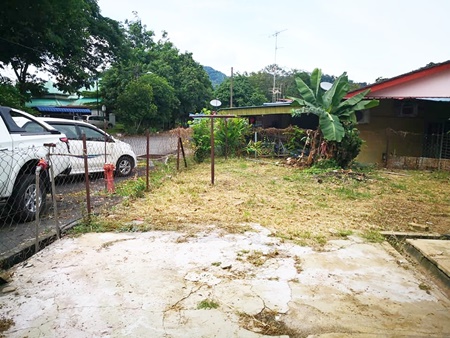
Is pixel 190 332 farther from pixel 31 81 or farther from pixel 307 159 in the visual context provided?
pixel 31 81

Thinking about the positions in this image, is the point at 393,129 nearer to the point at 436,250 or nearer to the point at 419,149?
the point at 419,149

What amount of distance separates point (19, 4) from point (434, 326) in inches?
348

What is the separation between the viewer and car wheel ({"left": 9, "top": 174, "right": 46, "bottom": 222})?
13.9ft

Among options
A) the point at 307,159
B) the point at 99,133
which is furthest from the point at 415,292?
the point at 307,159

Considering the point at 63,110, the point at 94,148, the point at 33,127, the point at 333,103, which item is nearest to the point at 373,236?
the point at 33,127

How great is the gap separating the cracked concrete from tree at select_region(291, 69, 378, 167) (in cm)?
710

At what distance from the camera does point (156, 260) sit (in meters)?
3.41

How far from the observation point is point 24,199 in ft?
14.3

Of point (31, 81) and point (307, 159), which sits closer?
point (307, 159)

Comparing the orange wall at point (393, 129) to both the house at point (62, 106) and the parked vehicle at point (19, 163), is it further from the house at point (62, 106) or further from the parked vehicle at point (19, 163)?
the house at point (62, 106)

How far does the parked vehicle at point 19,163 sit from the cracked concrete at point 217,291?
1.07 meters

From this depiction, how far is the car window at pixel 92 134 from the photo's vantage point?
7456 mm

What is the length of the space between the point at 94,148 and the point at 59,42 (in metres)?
7.69

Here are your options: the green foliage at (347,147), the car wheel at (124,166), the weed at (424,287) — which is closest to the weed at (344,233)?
the weed at (424,287)
